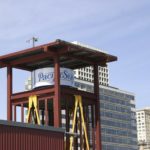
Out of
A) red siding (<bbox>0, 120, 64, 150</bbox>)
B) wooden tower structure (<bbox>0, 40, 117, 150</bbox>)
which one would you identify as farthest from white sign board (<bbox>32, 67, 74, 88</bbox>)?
red siding (<bbox>0, 120, 64, 150</bbox>)

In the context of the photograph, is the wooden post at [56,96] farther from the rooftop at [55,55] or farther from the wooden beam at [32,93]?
the rooftop at [55,55]

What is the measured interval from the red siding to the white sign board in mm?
13498

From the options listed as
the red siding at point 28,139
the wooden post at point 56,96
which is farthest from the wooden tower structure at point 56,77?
the red siding at point 28,139

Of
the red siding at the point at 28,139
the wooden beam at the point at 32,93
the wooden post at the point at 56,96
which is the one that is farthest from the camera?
the wooden beam at the point at 32,93

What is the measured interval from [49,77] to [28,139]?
1804cm

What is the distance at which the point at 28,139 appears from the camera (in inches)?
2329

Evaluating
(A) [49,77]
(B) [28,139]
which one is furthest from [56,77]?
(B) [28,139]

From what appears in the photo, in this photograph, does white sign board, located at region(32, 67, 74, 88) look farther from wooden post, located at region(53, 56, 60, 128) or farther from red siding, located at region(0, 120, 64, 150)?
red siding, located at region(0, 120, 64, 150)

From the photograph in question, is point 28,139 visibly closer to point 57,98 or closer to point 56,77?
point 57,98

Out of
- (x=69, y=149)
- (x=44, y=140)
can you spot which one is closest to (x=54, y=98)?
(x=69, y=149)

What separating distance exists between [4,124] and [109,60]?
2888 centimetres

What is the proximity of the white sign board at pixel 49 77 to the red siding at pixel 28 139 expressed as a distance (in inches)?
531

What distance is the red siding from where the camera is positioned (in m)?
56.9

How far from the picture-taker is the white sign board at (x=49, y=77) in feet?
248
